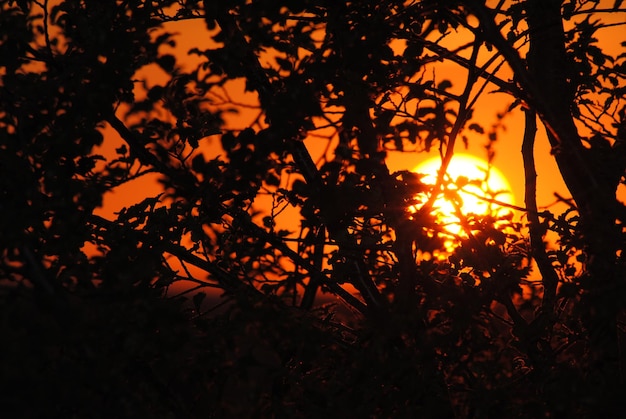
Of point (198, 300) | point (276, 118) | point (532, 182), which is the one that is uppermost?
point (532, 182)

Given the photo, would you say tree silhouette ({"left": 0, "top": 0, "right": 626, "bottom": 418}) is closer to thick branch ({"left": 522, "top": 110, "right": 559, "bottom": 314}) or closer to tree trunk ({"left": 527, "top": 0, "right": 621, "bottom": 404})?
tree trunk ({"left": 527, "top": 0, "right": 621, "bottom": 404})

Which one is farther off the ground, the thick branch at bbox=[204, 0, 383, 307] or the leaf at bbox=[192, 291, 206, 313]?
the thick branch at bbox=[204, 0, 383, 307]

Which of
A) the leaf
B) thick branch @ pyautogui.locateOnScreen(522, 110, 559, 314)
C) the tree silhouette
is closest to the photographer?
the tree silhouette

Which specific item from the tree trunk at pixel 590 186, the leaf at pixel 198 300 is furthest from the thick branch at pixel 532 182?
the leaf at pixel 198 300

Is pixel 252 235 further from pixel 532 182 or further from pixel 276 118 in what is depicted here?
pixel 532 182

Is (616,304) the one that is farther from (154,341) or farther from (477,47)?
(154,341)

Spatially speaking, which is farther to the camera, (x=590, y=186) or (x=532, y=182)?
(x=532, y=182)

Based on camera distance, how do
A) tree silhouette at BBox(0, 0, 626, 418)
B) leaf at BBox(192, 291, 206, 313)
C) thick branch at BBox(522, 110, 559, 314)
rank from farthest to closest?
thick branch at BBox(522, 110, 559, 314), leaf at BBox(192, 291, 206, 313), tree silhouette at BBox(0, 0, 626, 418)

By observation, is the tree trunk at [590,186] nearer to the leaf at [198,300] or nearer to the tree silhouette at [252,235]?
the tree silhouette at [252,235]

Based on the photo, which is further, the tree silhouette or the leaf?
the leaf

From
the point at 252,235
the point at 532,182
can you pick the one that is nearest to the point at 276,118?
the point at 252,235

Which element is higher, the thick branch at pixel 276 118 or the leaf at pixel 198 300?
the thick branch at pixel 276 118

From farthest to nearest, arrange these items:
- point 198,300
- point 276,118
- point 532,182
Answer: point 532,182, point 198,300, point 276,118

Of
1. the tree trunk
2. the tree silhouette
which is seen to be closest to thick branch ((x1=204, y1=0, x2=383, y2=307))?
the tree silhouette
